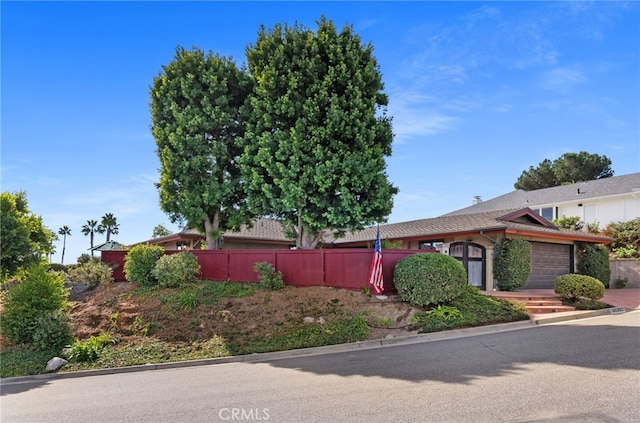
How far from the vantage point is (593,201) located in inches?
1173

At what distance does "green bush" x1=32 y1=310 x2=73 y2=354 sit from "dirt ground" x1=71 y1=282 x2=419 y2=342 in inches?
27.0

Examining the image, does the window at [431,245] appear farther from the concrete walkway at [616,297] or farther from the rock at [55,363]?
the rock at [55,363]

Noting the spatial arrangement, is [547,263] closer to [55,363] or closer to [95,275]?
[55,363]

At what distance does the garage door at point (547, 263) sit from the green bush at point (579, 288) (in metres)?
3.44

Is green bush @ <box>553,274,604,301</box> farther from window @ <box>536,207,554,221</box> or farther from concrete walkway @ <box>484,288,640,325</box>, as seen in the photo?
window @ <box>536,207,554,221</box>

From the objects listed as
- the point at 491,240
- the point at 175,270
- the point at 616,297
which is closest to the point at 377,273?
the point at 491,240

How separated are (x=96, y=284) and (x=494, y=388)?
1577cm

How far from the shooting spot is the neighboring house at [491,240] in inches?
685

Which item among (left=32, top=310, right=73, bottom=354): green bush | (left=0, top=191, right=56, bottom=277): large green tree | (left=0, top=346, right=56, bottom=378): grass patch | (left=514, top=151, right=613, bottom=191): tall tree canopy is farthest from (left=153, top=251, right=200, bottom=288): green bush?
(left=514, top=151, right=613, bottom=191): tall tree canopy

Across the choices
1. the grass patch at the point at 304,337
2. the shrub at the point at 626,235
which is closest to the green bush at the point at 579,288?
the grass patch at the point at 304,337

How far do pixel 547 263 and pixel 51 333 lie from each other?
759 inches

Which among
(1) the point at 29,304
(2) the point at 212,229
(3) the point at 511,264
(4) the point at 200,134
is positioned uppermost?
(4) the point at 200,134

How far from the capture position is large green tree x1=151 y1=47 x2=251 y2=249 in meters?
16.8

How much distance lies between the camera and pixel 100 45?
1165cm
